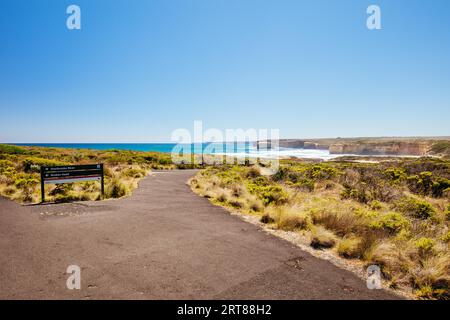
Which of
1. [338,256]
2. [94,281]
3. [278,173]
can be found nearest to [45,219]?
[94,281]

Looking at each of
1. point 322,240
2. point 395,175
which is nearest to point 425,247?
point 322,240

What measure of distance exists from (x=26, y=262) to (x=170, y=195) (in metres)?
7.28

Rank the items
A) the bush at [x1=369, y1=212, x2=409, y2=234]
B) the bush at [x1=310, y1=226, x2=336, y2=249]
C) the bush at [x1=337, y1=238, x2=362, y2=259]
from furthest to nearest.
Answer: the bush at [x1=369, y1=212, x2=409, y2=234] → the bush at [x1=310, y1=226, x2=336, y2=249] → the bush at [x1=337, y1=238, x2=362, y2=259]

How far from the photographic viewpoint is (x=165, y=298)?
11.7ft

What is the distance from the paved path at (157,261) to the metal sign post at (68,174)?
6.85 ft

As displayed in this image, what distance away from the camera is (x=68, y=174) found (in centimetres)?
1016

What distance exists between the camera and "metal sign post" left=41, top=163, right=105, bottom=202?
968 centimetres

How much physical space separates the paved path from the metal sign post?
209cm

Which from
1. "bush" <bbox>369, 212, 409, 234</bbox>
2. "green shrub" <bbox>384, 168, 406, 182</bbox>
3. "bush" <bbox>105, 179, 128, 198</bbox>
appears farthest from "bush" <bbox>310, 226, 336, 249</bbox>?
"green shrub" <bbox>384, 168, 406, 182</bbox>

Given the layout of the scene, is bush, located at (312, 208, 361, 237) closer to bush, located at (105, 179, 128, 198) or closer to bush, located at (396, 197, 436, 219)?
bush, located at (396, 197, 436, 219)

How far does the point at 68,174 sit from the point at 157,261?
7.48m

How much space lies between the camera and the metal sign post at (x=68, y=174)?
968cm

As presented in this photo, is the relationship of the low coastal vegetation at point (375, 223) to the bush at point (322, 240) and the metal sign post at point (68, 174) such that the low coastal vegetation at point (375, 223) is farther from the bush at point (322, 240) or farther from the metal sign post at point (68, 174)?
the metal sign post at point (68, 174)

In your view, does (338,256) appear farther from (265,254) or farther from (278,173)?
(278,173)
